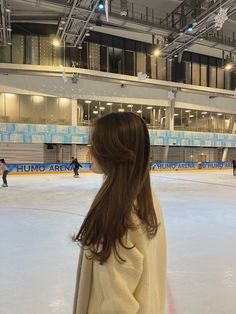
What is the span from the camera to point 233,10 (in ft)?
55.2

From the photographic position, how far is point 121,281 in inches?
34.5

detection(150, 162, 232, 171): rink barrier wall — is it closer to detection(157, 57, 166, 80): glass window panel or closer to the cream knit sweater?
detection(157, 57, 166, 80): glass window panel

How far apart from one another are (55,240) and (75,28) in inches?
703

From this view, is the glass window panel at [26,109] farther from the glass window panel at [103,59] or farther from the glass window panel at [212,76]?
the glass window panel at [212,76]

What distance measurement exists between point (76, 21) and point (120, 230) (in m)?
19.8

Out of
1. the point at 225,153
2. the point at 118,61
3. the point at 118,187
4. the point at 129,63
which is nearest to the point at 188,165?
the point at 225,153

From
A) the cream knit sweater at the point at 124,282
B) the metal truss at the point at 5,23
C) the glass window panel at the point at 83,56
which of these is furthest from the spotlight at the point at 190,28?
the cream knit sweater at the point at 124,282

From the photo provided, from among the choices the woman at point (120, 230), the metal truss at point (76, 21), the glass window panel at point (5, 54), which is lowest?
the woman at point (120, 230)

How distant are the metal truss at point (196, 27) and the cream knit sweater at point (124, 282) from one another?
17130mm

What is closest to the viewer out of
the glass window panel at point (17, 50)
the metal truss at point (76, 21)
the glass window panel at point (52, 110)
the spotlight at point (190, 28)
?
the metal truss at point (76, 21)

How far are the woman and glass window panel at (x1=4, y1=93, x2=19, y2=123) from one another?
24.6m

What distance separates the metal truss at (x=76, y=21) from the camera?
16312 mm

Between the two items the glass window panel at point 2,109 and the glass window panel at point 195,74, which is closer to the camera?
the glass window panel at point 2,109

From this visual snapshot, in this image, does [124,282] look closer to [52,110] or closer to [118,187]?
[118,187]
